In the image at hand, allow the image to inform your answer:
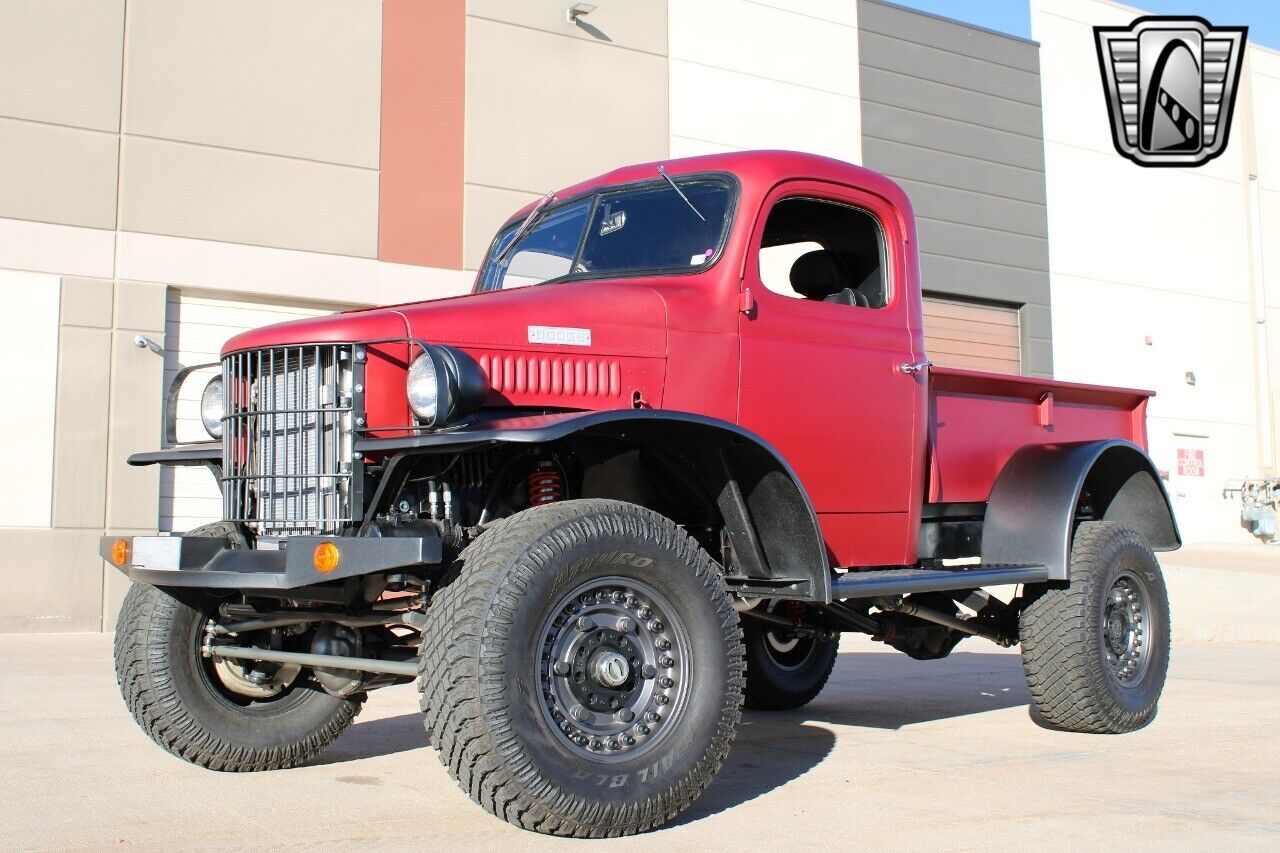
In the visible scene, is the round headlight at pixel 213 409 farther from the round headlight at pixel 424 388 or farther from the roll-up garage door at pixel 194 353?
the roll-up garage door at pixel 194 353

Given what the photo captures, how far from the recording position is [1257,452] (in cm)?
2406

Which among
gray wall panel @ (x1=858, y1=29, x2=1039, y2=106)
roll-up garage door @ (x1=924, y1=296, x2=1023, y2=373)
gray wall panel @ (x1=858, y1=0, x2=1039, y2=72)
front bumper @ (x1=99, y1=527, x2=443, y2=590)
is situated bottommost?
front bumper @ (x1=99, y1=527, x2=443, y2=590)

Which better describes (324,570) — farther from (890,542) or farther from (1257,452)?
(1257,452)

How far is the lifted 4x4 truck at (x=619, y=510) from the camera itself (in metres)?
3.93

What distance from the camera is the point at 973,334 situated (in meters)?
20.4

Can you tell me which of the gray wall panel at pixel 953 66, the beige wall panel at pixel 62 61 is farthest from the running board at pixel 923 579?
the gray wall panel at pixel 953 66

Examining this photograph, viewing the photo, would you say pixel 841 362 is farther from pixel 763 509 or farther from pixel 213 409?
pixel 213 409

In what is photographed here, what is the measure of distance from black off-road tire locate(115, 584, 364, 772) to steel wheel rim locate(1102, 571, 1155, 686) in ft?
12.7

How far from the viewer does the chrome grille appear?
427 centimetres

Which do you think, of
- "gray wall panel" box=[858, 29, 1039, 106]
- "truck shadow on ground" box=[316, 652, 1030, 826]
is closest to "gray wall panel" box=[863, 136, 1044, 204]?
"gray wall panel" box=[858, 29, 1039, 106]

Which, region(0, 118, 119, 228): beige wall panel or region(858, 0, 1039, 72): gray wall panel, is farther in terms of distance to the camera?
region(858, 0, 1039, 72): gray wall panel

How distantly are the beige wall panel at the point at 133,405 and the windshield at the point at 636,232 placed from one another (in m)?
9.20

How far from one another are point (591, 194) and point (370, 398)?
1.80 m

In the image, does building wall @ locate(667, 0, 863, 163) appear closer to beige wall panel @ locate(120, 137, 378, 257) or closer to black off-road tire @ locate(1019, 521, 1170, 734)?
beige wall panel @ locate(120, 137, 378, 257)
